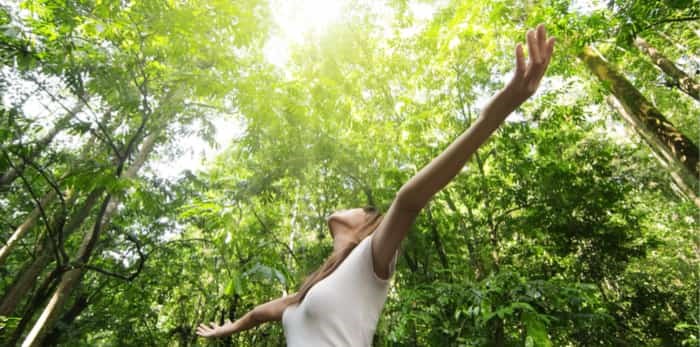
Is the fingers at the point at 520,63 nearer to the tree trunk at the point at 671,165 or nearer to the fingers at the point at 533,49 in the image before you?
the fingers at the point at 533,49

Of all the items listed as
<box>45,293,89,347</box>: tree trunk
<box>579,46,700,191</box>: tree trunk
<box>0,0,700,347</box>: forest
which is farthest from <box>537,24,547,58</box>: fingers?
<box>45,293,89,347</box>: tree trunk

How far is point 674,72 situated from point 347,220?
782cm

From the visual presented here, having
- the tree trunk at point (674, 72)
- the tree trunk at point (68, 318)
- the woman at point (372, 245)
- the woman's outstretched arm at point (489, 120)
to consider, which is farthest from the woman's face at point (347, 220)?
the tree trunk at point (68, 318)

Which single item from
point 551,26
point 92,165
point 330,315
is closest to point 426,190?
point 330,315

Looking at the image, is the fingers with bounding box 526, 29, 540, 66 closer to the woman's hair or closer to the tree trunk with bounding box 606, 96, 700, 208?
the woman's hair

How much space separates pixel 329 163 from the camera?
4602mm

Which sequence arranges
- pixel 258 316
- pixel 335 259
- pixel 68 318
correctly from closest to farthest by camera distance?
pixel 335 259
pixel 258 316
pixel 68 318

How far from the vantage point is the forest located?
2.73m

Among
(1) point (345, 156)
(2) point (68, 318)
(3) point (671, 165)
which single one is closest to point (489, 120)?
(1) point (345, 156)

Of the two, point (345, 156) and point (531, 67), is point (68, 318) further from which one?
point (531, 67)

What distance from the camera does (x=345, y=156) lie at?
442 centimetres

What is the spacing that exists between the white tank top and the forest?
1.12 metres

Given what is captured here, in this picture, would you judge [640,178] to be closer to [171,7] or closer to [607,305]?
[607,305]

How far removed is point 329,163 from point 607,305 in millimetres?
5881
